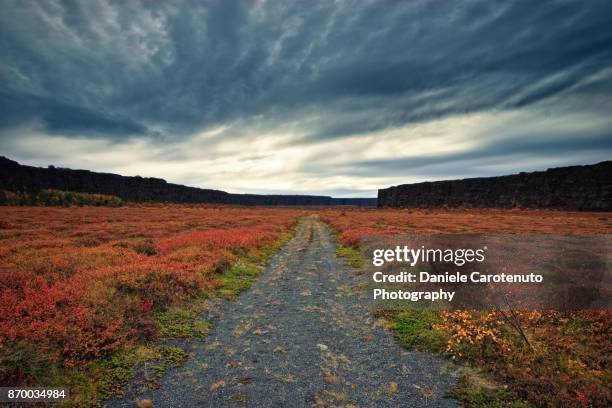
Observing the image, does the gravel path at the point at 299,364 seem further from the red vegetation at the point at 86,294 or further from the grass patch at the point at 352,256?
the grass patch at the point at 352,256

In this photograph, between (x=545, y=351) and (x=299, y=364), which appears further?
(x=299, y=364)

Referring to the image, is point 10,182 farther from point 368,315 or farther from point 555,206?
point 555,206

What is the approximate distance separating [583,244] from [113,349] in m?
20.4

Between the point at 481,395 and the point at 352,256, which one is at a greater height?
the point at 481,395

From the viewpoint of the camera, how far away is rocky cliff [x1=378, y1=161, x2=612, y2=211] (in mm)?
77938

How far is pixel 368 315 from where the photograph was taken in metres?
10.2

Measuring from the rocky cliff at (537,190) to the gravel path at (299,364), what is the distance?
313 feet

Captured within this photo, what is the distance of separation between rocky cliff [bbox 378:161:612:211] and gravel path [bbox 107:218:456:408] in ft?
313

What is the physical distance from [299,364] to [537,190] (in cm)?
11801

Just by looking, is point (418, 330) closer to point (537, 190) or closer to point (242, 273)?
point (242, 273)

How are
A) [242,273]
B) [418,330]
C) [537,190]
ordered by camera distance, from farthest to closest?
[537,190]
[242,273]
[418,330]

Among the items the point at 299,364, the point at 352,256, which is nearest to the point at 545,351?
the point at 299,364

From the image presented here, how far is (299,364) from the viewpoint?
6.87 m

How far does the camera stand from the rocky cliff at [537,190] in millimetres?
77938
